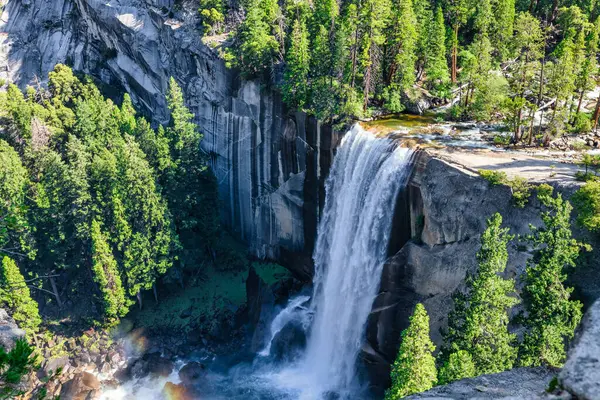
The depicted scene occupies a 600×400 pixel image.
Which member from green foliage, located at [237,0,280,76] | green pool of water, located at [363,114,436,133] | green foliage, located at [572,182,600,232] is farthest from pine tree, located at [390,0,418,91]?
green foliage, located at [572,182,600,232]

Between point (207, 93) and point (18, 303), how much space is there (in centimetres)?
2256

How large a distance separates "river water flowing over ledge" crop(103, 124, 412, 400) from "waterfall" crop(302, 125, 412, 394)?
0.20 ft

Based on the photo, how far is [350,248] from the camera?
110ft

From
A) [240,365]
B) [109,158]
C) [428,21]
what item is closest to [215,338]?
[240,365]

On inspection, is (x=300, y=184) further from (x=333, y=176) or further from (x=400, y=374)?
(x=400, y=374)

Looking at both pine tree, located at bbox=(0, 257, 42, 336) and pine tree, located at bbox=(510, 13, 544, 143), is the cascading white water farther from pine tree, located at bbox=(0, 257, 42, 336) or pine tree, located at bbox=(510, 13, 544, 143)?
pine tree, located at bbox=(510, 13, 544, 143)

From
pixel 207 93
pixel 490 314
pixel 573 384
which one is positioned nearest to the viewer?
pixel 573 384

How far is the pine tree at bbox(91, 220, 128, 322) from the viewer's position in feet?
122

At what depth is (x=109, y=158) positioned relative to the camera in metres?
39.5

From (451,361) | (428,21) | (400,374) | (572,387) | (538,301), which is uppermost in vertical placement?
(428,21)

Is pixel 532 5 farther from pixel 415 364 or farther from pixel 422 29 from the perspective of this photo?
pixel 415 364

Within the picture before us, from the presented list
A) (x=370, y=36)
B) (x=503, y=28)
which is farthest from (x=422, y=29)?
(x=503, y=28)

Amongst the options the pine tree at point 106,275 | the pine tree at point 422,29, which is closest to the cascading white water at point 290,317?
the pine tree at point 106,275

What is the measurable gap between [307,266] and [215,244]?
8.70 metres
